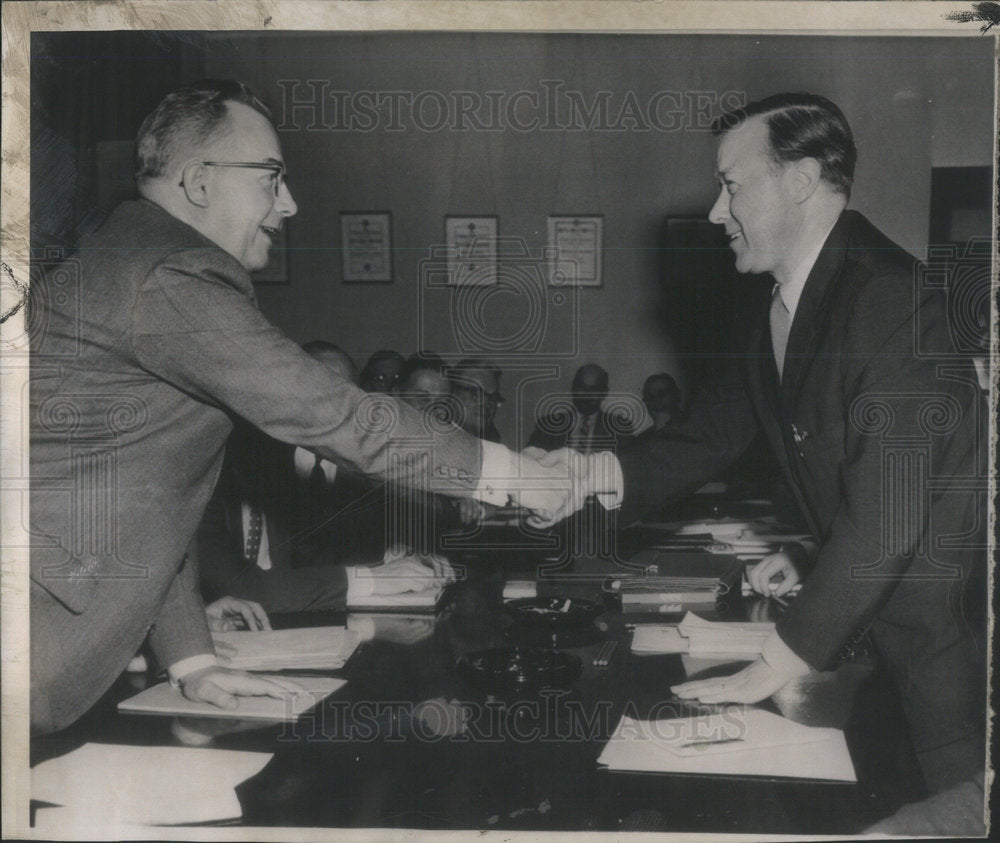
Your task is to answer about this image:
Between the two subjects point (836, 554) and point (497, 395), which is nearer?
point (836, 554)

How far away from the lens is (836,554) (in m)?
1.41

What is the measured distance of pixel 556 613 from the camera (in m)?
1.39

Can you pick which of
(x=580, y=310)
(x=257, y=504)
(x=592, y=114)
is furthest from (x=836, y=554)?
(x=257, y=504)

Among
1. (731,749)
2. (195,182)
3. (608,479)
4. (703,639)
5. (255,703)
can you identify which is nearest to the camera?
(731,749)

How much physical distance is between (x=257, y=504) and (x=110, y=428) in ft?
0.94

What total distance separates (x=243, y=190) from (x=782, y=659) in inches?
45.1

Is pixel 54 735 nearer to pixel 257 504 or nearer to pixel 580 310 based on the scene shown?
pixel 257 504

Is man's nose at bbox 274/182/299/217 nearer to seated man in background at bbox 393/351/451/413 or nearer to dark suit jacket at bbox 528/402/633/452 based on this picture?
seated man in background at bbox 393/351/451/413

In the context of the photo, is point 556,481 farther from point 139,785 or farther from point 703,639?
point 139,785

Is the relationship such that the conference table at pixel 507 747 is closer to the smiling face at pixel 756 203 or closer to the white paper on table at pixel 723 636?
the white paper on table at pixel 723 636

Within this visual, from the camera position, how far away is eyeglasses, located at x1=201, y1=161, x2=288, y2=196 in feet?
4.80

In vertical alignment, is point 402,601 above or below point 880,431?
below

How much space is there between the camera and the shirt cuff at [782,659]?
1.29m

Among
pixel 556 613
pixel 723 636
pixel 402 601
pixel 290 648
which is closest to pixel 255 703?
pixel 290 648
